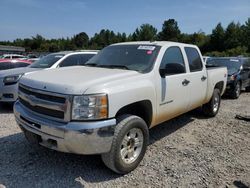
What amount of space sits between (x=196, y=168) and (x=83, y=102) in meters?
1.99

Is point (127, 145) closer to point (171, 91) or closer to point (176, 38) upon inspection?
point (171, 91)

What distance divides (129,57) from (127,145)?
163cm

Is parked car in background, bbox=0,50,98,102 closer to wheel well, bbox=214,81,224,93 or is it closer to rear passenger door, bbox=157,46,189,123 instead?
rear passenger door, bbox=157,46,189,123

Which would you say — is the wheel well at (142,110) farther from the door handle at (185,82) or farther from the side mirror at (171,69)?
the door handle at (185,82)

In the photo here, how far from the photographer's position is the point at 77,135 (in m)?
3.18

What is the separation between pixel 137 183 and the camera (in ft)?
11.6

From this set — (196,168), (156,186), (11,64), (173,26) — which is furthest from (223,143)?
(173,26)

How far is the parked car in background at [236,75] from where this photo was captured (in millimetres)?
10105

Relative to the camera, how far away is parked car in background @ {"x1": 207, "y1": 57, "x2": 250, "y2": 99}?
1010 cm

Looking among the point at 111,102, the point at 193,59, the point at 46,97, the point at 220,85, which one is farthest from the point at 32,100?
the point at 220,85

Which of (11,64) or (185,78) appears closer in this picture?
(185,78)

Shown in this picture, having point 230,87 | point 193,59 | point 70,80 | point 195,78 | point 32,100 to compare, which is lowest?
point 230,87

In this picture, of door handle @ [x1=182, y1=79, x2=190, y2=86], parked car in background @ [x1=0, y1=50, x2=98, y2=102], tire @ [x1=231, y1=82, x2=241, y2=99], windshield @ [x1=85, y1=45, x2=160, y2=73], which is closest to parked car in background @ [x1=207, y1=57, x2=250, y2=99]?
tire @ [x1=231, y1=82, x2=241, y2=99]

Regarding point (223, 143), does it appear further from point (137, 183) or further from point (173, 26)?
point (173, 26)
